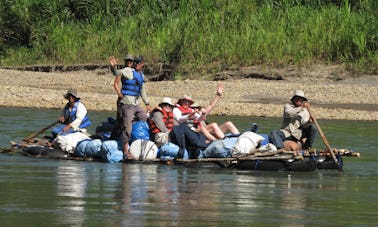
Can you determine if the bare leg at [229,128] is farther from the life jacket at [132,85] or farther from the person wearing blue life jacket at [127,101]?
the life jacket at [132,85]

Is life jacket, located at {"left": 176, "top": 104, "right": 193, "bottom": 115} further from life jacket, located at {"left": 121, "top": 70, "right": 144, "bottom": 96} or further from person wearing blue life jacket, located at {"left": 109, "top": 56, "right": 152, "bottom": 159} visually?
life jacket, located at {"left": 121, "top": 70, "right": 144, "bottom": 96}

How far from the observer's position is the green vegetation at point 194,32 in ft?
121

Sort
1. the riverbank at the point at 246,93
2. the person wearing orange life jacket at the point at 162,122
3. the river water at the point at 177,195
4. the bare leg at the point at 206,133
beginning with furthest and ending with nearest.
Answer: the riverbank at the point at 246,93 → the bare leg at the point at 206,133 → the person wearing orange life jacket at the point at 162,122 → the river water at the point at 177,195

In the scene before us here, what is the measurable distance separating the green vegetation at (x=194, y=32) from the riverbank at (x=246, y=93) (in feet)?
3.79

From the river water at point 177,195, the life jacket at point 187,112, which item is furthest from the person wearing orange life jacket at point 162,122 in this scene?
the river water at point 177,195

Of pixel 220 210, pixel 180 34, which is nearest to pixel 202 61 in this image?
pixel 180 34

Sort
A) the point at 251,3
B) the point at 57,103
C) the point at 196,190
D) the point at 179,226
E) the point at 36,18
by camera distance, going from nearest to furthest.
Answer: the point at 179,226, the point at 196,190, the point at 57,103, the point at 251,3, the point at 36,18

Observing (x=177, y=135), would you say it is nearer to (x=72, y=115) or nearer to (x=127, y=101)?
(x=127, y=101)

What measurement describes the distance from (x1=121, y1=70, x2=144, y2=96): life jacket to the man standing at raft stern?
2.16 metres

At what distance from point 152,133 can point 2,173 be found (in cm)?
292

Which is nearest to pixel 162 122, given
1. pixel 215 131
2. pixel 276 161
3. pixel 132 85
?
pixel 132 85

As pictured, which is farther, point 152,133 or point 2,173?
point 152,133

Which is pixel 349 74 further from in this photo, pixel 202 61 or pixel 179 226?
pixel 179 226

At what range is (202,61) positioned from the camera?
38.3m
